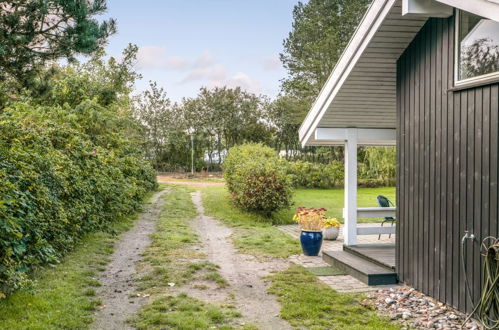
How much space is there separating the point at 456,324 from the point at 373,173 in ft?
78.5

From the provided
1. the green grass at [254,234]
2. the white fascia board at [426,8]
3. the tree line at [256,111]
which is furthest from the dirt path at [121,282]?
the tree line at [256,111]

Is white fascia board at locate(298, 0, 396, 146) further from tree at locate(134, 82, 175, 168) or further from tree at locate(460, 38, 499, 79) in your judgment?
tree at locate(134, 82, 175, 168)

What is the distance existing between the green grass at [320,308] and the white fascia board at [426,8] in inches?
139

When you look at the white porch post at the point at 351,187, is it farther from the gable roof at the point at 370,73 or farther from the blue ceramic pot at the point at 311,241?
the blue ceramic pot at the point at 311,241

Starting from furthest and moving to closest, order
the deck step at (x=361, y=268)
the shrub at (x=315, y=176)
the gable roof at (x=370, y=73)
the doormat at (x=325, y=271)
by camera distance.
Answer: the shrub at (x=315, y=176), the doormat at (x=325, y=271), the deck step at (x=361, y=268), the gable roof at (x=370, y=73)

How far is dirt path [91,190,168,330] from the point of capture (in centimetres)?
483

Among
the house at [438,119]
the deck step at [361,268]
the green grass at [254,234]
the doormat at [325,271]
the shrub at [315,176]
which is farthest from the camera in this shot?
the shrub at [315,176]

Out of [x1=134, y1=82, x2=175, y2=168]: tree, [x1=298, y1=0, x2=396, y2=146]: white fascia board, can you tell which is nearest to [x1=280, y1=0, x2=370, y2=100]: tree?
[x1=134, y1=82, x2=175, y2=168]: tree

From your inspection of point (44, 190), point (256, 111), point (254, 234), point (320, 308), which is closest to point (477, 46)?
point (320, 308)

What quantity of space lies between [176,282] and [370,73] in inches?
173

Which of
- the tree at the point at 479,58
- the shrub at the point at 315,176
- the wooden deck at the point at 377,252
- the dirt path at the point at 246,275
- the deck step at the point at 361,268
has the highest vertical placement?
the tree at the point at 479,58

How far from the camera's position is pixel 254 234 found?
10.8m

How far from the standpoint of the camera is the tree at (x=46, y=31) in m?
5.80

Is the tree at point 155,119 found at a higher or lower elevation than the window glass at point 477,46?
higher
